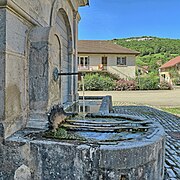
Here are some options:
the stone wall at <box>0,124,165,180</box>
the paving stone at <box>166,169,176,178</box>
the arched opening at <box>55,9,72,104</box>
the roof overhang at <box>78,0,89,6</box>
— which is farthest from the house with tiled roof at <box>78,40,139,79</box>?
the stone wall at <box>0,124,165,180</box>

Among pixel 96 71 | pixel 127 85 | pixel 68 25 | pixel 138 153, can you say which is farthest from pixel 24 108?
pixel 96 71

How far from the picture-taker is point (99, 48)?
36.8m

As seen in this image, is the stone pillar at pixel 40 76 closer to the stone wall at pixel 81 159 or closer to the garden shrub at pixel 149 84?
the stone wall at pixel 81 159

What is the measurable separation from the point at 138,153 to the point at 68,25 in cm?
624

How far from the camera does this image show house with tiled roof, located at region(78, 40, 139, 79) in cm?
3531

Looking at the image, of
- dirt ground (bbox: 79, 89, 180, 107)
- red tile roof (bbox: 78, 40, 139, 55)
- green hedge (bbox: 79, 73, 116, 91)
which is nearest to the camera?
dirt ground (bbox: 79, 89, 180, 107)

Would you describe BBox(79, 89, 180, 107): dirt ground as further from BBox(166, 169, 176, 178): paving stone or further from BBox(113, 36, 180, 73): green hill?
BBox(113, 36, 180, 73): green hill

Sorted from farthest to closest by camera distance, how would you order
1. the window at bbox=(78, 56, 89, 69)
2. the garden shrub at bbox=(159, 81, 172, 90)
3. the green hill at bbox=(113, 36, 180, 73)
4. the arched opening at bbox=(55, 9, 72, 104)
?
the green hill at bbox=(113, 36, 180, 73), the window at bbox=(78, 56, 89, 69), the garden shrub at bbox=(159, 81, 172, 90), the arched opening at bbox=(55, 9, 72, 104)

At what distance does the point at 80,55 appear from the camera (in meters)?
35.4

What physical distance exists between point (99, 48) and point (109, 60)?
272 cm

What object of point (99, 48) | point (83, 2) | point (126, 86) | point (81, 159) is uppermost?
point (99, 48)

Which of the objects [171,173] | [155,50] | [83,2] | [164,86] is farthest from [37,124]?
[155,50]

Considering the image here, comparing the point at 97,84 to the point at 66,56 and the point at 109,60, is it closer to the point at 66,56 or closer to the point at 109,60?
the point at 109,60

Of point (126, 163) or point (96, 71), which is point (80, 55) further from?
point (126, 163)
